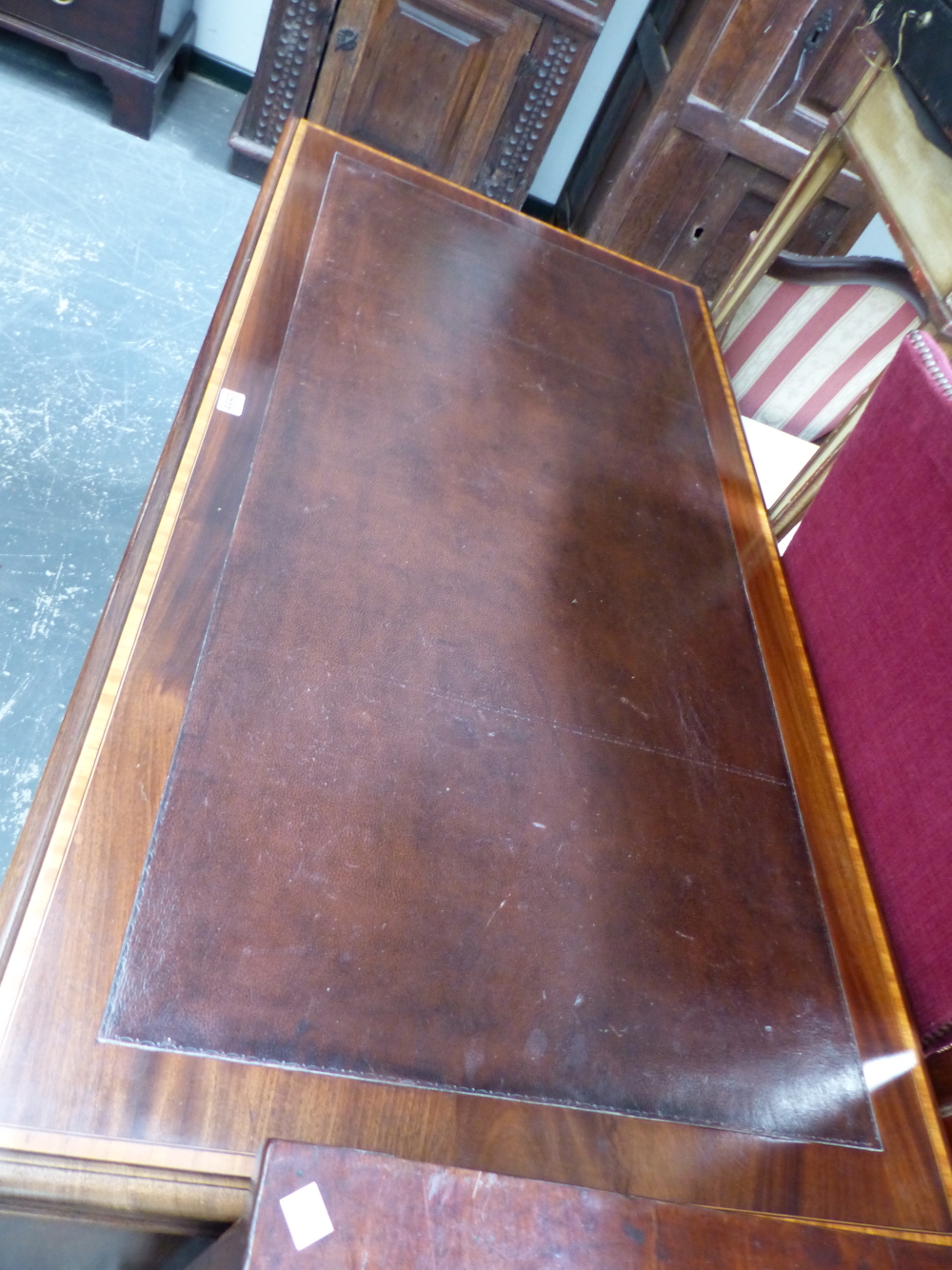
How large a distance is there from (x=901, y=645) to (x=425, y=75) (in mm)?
2110

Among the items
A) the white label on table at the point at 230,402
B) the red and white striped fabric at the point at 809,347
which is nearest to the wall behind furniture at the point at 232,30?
the red and white striped fabric at the point at 809,347

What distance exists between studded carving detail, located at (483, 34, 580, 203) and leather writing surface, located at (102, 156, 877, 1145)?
1559 millimetres

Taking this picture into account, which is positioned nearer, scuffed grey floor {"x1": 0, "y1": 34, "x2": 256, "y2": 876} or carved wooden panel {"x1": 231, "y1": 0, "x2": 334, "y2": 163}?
scuffed grey floor {"x1": 0, "y1": 34, "x2": 256, "y2": 876}

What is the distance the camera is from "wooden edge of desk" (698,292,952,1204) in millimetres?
736

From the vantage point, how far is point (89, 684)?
0.73 metres

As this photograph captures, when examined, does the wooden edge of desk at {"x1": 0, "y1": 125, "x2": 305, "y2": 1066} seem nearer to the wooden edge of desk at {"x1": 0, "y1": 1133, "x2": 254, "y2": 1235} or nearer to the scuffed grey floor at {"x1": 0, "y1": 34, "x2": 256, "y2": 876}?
the wooden edge of desk at {"x1": 0, "y1": 1133, "x2": 254, "y2": 1235}

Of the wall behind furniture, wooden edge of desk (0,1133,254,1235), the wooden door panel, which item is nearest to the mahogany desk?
wooden edge of desk (0,1133,254,1235)

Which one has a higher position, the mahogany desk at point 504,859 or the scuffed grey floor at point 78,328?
the mahogany desk at point 504,859

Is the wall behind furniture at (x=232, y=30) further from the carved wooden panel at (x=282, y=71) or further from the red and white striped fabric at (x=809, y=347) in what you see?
the red and white striped fabric at (x=809, y=347)

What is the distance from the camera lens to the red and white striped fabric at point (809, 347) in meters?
1.57

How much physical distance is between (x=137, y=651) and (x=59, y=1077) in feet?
1.02

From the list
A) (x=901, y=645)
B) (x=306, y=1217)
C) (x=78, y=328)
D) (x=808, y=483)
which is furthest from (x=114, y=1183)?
(x=78, y=328)

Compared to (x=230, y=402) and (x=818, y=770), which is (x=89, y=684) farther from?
(x=818, y=770)

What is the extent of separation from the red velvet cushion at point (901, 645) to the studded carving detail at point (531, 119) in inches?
68.1
